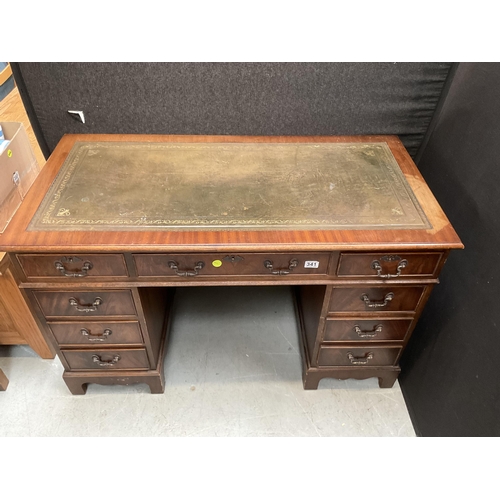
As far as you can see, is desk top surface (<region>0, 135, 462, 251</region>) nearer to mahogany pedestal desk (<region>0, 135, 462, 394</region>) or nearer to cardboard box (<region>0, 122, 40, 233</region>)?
mahogany pedestal desk (<region>0, 135, 462, 394</region>)

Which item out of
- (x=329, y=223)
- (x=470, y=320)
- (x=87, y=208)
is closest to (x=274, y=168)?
(x=329, y=223)

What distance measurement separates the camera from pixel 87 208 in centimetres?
110

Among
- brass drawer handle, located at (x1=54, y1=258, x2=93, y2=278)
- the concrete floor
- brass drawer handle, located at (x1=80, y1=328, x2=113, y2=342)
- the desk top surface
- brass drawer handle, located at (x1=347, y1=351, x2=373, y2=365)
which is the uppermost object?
the desk top surface

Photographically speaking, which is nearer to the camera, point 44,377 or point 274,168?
point 274,168

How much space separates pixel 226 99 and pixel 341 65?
381 millimetres

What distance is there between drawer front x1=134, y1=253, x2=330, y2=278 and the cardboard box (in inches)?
22.3

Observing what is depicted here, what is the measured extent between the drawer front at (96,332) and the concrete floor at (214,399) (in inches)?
12.1

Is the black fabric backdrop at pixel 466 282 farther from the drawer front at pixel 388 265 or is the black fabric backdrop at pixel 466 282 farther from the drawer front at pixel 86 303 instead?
the drawer front at pixel 86 303

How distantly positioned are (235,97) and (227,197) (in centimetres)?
40

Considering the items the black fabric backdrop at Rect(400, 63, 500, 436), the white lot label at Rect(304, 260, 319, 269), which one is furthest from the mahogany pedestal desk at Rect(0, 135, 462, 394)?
the black fabric backdrop at Rect(400, 63, 500, 436)

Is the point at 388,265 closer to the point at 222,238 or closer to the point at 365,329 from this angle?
the point at 365,329

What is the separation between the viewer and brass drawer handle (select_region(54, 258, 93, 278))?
3.48 feet

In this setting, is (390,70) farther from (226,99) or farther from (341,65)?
(226,99)

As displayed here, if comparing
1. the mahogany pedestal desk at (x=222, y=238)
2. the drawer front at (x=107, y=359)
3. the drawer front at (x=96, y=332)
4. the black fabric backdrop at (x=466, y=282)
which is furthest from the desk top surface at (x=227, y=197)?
the drawer front at (x=107, y=359)
